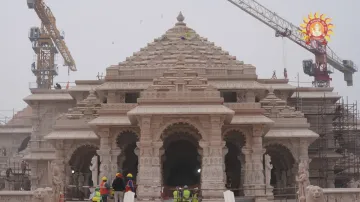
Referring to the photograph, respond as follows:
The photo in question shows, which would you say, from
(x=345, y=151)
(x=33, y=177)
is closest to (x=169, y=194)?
(x=33, y=177)

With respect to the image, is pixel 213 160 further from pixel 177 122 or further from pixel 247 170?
pixel 247 170

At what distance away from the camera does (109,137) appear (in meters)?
28.3

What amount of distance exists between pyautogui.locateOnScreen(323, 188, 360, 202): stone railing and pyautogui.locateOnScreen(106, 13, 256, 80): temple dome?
15140mm

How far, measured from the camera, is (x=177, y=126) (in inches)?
1048

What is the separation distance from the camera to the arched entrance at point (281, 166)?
3166cm

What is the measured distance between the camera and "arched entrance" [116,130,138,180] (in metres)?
29.7

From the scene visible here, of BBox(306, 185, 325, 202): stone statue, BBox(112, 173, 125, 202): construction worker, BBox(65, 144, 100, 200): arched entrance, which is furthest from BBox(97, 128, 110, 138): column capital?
BBox(306, 185, 325, 202): stone statue

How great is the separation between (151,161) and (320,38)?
4431cm

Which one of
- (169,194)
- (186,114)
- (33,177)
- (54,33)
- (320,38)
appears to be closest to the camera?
(186,114)

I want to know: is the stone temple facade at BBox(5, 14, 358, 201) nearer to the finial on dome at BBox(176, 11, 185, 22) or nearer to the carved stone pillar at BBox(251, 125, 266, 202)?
the carved stone pillar at BBox(251, 125, 266, 202)

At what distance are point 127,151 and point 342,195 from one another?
15.6 m

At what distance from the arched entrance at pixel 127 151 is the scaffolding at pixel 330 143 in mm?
12425

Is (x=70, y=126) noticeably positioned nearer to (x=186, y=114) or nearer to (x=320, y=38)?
(x=186, y=114)

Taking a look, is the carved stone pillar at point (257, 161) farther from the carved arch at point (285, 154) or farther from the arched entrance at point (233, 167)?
the carved arch at point (285, 154)
